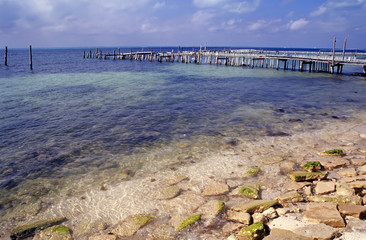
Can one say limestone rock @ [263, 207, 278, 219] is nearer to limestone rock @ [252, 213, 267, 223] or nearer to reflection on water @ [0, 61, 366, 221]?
limestone rock @ [252, 213, 267, 223]

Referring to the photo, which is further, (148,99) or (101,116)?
(148,99)

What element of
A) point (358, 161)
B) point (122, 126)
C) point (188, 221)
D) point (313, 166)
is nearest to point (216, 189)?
point (188, 221)

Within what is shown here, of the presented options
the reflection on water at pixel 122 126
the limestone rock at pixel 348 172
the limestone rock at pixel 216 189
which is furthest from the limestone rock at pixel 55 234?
the limestone rock at pixel 348 172

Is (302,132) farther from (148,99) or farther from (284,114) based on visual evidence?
(148,99)

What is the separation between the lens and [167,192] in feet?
24.1

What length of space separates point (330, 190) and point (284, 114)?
9.67m

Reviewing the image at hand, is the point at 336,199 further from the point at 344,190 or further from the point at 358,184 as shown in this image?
the point at 358,184

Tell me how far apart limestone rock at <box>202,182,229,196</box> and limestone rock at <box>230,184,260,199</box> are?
0.30m

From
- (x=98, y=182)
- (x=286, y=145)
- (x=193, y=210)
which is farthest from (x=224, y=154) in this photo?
(x=98, y=182)

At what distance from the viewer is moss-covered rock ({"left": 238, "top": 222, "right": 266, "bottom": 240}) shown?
16.1ft

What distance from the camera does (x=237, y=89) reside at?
2503 centimetres

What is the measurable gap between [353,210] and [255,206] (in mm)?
2024

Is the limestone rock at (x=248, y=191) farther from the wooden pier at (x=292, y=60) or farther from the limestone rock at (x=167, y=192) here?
the wooden pier at (x=292, y=60)

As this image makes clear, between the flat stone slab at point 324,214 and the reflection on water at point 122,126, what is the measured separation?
4.51m
